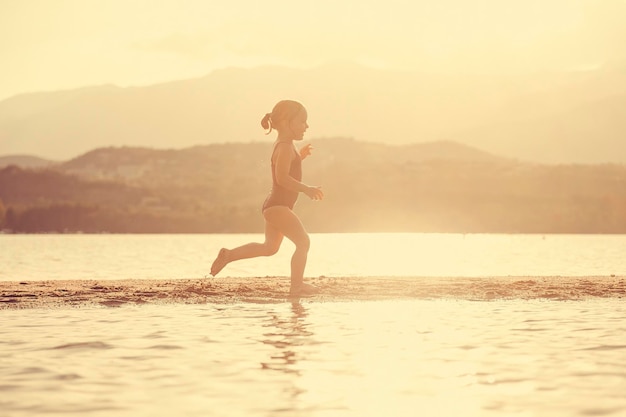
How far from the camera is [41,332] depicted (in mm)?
9281

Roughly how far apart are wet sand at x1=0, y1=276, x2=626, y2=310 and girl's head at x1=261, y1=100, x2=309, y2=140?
2443 mm

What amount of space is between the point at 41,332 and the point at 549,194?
171502 millimetres

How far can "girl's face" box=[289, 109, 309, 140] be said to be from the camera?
44.1 feet

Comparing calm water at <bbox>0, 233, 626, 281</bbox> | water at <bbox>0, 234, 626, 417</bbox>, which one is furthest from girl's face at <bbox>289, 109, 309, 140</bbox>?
calm water at <bbox>0, 233, 626, 281</bbox>

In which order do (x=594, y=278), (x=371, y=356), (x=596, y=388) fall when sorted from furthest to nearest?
(x=594, y=278) < (x=371, y=356) < (x=596, y=388)

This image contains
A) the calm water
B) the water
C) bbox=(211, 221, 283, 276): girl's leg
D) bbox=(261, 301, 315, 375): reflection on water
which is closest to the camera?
the water

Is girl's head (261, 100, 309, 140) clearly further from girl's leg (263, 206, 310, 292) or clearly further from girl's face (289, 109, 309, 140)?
girl's leg (263, 206, 310, 292)

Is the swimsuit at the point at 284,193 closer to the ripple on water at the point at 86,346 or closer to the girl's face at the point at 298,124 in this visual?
the girl's face at the point at 298,124

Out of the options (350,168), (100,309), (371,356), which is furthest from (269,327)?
(350,168)

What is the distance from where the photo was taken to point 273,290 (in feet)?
46.3

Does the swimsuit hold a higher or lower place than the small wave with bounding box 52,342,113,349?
higher

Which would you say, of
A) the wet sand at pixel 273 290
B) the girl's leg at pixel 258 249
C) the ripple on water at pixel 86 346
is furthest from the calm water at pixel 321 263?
the ripple on water at pixel 86 346

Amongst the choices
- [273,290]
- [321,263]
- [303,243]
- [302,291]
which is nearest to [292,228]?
[303,243]

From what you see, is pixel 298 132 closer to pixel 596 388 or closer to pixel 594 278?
pixel 594 278
